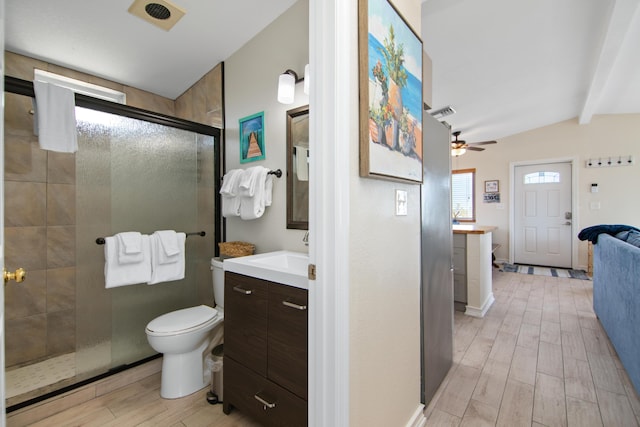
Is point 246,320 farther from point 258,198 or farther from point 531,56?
point 531,56

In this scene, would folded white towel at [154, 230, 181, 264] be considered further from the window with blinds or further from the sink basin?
the window with blinds

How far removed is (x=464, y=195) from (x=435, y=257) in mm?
5093

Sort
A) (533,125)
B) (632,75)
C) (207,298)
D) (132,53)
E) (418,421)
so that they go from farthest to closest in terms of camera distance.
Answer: (533,125) < (632,75) < (207,298) < (132,53) < (418,421)

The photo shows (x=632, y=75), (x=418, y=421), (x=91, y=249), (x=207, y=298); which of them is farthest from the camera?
(x=632, y=75)

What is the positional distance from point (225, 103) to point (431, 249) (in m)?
2.04

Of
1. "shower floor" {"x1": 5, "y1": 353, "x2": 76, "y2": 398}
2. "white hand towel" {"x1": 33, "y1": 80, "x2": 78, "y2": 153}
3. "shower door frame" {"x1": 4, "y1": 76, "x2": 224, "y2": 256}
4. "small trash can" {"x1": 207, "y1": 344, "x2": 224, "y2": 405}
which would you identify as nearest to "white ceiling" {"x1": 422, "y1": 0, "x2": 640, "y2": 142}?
"shower door frame" {"x1": 4, "y1": 76, "x2": 224, "y2": 256}

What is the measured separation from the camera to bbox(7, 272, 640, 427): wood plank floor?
1.58m

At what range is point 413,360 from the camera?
1523 mm

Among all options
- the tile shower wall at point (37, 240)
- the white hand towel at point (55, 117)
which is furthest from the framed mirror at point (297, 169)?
the tile shower wall at point (37, 240)

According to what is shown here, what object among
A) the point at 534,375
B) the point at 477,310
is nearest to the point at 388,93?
the point at 534,375

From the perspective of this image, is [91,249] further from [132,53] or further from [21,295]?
[132,53]

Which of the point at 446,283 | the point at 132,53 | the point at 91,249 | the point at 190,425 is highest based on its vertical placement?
the point at 132,53

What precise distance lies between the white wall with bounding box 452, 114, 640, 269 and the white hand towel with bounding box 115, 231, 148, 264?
6.08 m

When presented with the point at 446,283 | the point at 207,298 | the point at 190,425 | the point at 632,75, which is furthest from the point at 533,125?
the point at 190,425
